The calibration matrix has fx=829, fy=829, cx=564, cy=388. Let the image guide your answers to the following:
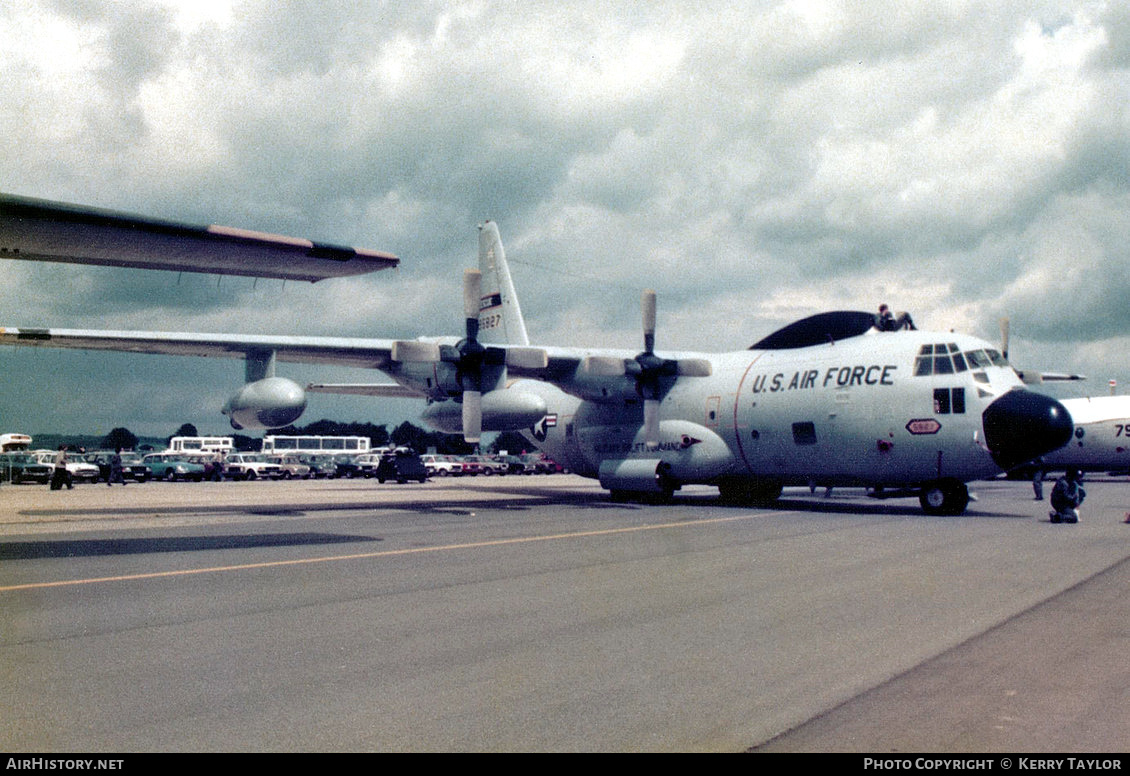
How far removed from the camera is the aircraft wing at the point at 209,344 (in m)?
17.9

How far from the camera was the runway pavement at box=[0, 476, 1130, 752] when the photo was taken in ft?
Result: 13.5

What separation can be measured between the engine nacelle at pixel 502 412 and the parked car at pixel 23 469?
29.3 meters

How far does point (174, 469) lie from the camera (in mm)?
45469

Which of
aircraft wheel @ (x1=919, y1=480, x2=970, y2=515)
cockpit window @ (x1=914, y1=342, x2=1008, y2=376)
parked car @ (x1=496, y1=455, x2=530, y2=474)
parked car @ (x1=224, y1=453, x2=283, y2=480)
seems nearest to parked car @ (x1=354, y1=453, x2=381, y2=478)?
parked car @ (x1=224, y1=453, x2=283, y2=480)

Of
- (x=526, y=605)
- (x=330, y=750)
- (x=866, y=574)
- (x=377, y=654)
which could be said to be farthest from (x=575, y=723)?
(x=866, y=574)

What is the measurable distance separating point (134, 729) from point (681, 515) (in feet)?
48.3

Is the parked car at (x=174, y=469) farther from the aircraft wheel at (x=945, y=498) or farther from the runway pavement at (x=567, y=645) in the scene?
the aircraft wheel at (x=945, y=498)

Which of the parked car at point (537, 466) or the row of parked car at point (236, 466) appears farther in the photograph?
the parked car at point (537, 466)

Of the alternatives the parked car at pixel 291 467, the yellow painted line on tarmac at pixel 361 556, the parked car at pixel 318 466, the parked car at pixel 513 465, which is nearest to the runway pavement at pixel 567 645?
the yellow painted line on tarmac at pixel 361 556

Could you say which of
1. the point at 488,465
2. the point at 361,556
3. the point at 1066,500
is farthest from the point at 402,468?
the point at 1066,500

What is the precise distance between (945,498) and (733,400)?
A: 17.5 feet

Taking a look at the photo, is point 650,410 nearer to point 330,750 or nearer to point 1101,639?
point 1101,639

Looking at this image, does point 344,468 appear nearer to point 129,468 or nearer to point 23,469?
point 129,468

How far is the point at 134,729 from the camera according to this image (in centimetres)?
408
